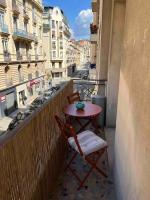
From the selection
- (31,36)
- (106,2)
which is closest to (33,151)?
(106,2)

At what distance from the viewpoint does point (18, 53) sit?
50.8 feet

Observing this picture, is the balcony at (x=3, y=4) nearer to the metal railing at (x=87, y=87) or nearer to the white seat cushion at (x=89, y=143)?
the metal railing at (x=87, y=87)

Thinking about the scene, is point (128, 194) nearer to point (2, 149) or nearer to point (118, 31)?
point (2, 149)

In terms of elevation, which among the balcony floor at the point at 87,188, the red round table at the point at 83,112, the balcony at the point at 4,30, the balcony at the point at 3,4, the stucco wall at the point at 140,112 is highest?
the balcony at the point at 3,4

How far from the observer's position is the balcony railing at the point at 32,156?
1.18m

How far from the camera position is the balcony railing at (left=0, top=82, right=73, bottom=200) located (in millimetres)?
1184

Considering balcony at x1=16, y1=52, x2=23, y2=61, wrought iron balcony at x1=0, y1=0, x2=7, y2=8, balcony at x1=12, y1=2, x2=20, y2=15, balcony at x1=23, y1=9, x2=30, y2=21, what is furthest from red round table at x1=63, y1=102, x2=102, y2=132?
balcony at x1=23, y1=9, x2=30, y2=21

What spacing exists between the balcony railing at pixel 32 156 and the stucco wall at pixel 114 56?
5.44 ft

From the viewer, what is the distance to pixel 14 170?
1.26 meters

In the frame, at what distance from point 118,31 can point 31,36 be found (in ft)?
51.7

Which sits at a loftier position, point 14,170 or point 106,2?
point 106,2

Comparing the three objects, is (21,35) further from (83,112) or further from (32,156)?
(32,156)

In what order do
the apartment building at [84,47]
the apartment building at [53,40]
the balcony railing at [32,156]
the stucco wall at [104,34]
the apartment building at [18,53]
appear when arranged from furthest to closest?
the apartment building at [84,47] → the apartment building at [53,40] → the apartment building at [18,53] → the stucco wall at [104,34] → the balcony railing at [32,156]

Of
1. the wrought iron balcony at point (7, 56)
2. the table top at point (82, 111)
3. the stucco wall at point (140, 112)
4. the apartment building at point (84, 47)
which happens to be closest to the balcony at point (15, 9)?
the wrought iron balcony at point (7, 56)
